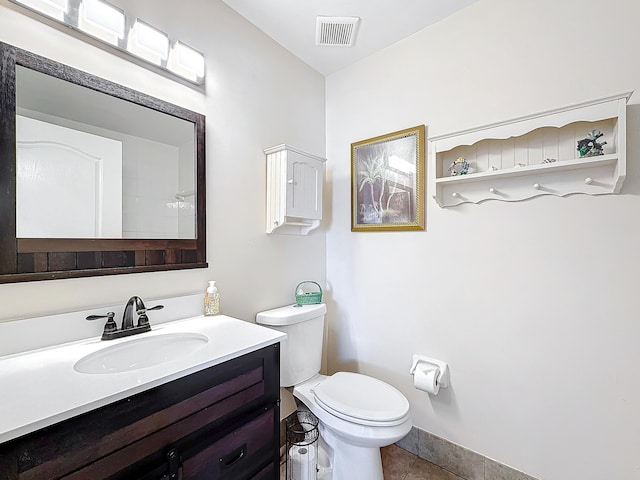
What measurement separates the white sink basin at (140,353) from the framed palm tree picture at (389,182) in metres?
1.23

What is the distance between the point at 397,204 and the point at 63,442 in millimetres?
1703

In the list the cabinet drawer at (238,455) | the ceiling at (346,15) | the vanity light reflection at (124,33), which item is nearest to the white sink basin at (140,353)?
the cabinet drawer at (238,455)

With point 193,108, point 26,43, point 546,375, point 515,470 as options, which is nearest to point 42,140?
point 26,43

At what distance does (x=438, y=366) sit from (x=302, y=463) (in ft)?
2.77

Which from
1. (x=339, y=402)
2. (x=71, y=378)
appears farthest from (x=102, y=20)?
(x=339, y=402)

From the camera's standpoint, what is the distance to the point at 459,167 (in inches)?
61.8

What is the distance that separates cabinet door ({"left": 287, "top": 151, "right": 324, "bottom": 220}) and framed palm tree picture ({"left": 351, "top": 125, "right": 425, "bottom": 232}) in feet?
0.96

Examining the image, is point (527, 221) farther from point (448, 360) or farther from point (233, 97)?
point (233, 97)

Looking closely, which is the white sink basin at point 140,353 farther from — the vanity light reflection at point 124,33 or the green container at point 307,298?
the vanity light reflection at point 124,33

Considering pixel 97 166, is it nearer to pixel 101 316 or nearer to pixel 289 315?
pixel 101 316

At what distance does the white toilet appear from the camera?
1276 millimetres

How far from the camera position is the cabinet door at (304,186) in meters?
1.67

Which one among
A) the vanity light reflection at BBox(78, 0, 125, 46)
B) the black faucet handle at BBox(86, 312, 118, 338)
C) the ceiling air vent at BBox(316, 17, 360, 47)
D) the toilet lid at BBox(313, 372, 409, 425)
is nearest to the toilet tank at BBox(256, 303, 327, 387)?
the toilet lid at BBox(313, 372, 409, 425)

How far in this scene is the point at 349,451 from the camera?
1.39 meters
